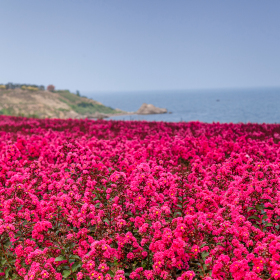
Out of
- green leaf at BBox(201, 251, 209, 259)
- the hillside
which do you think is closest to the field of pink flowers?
green leaf at BBox(201, 251, 209, 259)

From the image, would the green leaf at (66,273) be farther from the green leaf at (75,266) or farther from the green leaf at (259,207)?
the green leaf at (259,207)

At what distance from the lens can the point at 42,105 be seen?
86.9m

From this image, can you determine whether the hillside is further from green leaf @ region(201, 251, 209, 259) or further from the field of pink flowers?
green leaf @ region(201, 251, 209, 259)

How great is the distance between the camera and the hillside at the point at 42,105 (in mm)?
75762

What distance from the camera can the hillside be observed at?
75762 millimetres

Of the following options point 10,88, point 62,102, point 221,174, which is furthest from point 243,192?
point 10,88

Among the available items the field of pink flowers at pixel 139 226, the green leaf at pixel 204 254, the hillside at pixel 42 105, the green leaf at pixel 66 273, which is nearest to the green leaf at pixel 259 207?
the field of pink flowers at pixel 139 226

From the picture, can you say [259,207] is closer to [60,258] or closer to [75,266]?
[75,266]

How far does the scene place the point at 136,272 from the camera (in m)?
3.69

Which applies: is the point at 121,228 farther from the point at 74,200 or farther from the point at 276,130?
the point at 276,130

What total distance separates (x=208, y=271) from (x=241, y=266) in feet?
2.32

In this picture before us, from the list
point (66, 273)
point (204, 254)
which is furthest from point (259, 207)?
point (66, 273)

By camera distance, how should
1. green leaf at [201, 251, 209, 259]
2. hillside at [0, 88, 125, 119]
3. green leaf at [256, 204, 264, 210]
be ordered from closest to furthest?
green leaf at [201, 251, 209, 259], green leaf at [256, 204, 264, 210], hillside at [0, 88, 125, 119]

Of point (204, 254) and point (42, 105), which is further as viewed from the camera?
point (42, 105)
